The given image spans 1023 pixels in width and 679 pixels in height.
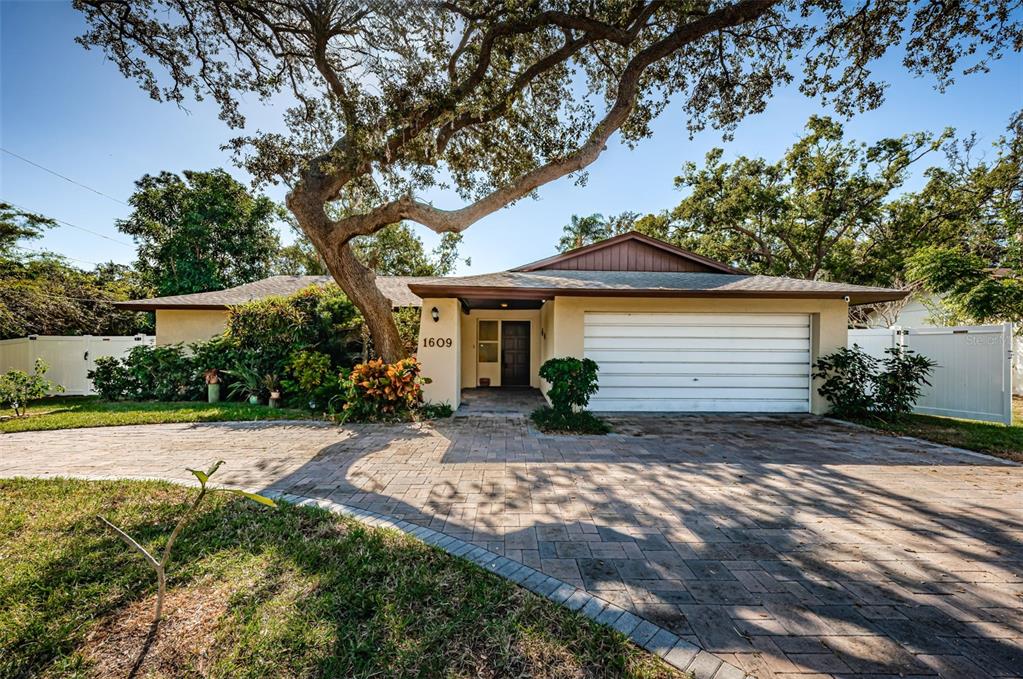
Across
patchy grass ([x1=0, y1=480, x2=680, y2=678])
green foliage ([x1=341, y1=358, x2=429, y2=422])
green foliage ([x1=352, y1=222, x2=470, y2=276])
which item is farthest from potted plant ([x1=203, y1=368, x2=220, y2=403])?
green foliage ([x1=352, y1=222, x2=470, y2=276])

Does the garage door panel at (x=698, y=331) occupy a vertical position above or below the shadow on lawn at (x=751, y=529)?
above

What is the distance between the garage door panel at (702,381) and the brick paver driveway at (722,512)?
1.66 m

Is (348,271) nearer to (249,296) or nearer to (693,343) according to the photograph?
(249,296)

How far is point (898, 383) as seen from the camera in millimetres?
7102

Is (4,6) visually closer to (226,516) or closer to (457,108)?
(457,108)

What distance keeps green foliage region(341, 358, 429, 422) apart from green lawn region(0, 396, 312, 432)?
3.47 feet

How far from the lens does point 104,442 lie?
224 inches

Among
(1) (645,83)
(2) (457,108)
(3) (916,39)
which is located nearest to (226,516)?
(2) (457,108)

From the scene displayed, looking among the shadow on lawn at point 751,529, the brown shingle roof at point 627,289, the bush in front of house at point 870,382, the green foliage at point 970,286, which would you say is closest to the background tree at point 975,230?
the green foliage at point 970,286

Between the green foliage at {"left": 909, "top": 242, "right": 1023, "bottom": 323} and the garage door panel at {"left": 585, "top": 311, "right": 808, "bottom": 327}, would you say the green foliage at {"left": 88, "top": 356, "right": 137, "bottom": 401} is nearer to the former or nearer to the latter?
the garage door panel at {"left": 585, "top": 311, "right": 808, "bottom": 327}

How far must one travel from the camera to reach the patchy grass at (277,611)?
1823mm

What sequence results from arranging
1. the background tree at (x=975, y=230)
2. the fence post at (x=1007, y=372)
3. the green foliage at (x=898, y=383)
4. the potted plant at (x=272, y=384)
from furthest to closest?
the background tree at (x=975, y=230) → the potted plant at (x=272, y=384) → the green foliage at (x=898, y=383) → the fence post at (x=1007, y=372)

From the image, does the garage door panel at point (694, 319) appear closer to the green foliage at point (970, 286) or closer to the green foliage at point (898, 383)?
the green foliage at point (898, 383)

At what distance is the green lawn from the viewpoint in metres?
6.76
